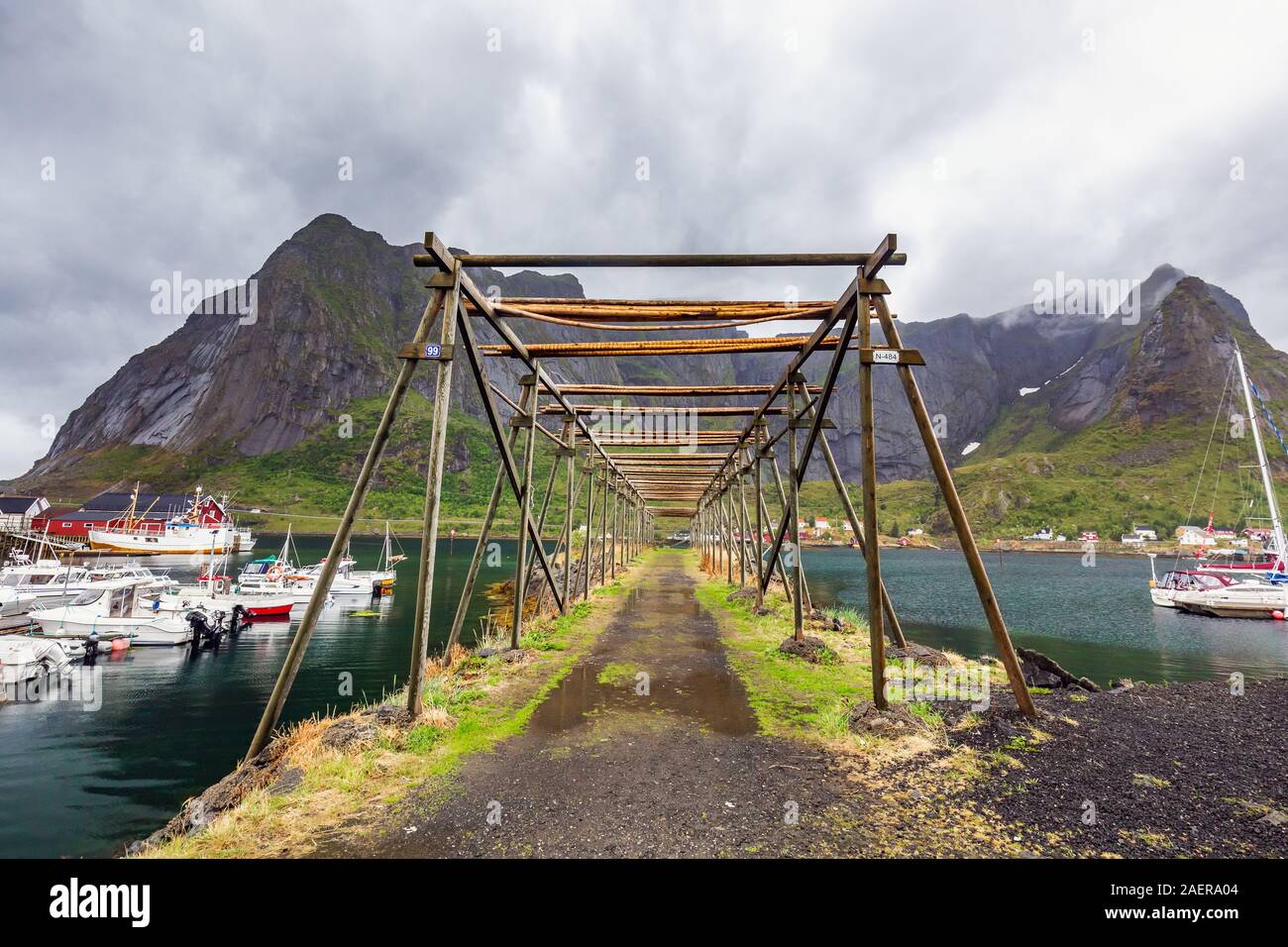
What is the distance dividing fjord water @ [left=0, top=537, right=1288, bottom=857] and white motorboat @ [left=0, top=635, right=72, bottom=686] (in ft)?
5.24

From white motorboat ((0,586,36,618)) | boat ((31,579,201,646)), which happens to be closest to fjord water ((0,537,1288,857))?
boat ((31,579,201,646))

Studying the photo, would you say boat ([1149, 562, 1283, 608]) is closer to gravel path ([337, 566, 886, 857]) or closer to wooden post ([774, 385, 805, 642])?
wooden post ([774, 385, 805, 642])

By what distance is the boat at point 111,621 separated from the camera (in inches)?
867

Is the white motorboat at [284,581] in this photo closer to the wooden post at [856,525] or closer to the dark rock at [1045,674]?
the wooden post at [856,525]

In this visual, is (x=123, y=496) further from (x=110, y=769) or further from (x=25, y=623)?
(x=110, y=769)

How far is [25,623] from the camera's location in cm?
2352

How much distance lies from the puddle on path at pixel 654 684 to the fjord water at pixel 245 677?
7.21 m

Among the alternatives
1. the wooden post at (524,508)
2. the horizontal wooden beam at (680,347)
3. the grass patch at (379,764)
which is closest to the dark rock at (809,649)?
the grass patch at (379,764)

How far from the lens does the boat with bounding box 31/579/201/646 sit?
72.2ft

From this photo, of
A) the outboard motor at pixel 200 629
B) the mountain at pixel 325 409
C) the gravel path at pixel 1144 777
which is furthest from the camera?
the mountain at pixel 325 409

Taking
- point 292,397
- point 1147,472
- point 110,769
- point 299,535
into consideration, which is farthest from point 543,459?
point 1147,472

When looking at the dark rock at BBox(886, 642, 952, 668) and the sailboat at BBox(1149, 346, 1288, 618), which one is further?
the sailboat at BBox(1149, 346, 1288, 618)

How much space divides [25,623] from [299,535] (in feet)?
284

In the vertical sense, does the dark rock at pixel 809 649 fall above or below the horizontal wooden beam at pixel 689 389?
below
